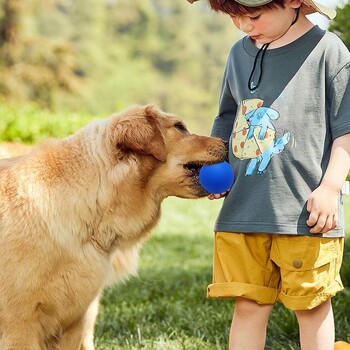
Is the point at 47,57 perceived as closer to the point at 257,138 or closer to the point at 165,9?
the point at 257,138

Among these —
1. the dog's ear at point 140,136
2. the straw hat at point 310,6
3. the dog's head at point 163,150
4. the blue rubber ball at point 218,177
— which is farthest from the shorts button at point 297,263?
the straw hat at point 310,6

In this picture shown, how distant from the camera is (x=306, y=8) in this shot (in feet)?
9.58

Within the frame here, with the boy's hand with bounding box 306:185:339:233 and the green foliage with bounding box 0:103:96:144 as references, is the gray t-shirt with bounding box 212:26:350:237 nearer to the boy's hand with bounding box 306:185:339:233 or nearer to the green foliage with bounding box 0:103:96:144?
the boy's hand with bounding box 306:185:339:233

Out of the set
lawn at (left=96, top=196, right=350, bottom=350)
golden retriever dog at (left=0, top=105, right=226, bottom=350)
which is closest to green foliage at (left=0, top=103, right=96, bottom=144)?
lawn at (left=96, top=196, right=350, bottom=350)

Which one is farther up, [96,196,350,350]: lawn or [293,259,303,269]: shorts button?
[293,259,303,269]: shorts button

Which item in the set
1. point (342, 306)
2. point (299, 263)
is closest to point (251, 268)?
point (299, 263)

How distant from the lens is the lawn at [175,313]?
13.1ft

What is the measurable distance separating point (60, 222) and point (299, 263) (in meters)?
1.07

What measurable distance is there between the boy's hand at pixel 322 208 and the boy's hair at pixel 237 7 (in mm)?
758

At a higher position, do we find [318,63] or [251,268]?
[318,63]

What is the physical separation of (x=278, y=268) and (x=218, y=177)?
47 centimetres

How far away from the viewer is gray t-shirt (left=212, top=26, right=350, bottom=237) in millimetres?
2842

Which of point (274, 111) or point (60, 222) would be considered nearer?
point (274, 111)

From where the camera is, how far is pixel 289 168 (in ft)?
9.38
